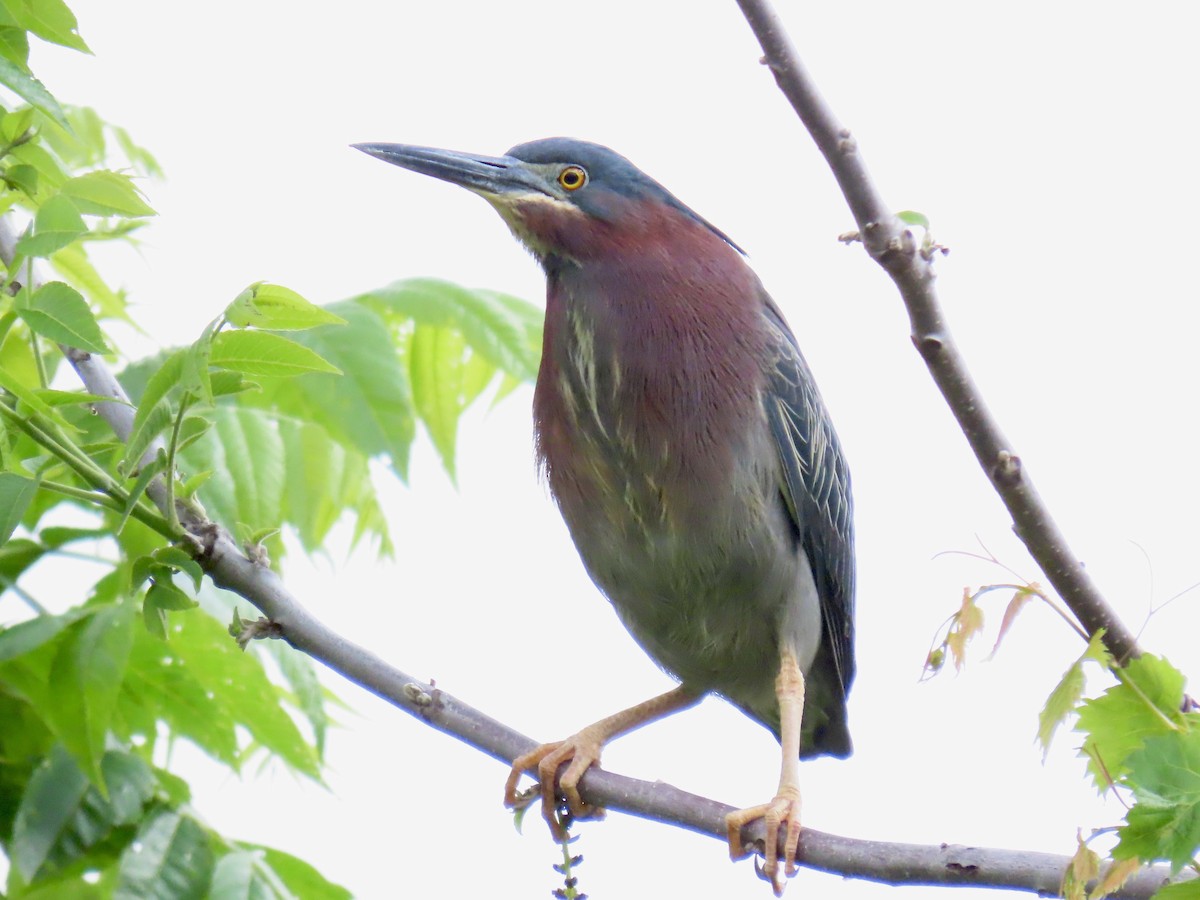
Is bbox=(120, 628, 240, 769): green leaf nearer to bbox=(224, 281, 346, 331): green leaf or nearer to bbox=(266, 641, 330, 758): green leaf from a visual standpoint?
bbox=(266, 641, 330, 758): green leaf

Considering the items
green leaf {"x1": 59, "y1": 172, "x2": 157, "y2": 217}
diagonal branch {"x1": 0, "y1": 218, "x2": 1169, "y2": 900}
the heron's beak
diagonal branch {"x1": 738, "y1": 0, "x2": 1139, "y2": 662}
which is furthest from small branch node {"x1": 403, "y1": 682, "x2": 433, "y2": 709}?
the heron's beak

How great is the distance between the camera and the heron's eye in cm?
352

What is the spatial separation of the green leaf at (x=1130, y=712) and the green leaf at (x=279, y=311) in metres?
1.31

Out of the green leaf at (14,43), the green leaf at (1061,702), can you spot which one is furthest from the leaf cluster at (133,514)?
the green leaf at (1061,702)

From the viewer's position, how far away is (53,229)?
6.80ft

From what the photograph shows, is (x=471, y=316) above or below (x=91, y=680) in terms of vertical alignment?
above

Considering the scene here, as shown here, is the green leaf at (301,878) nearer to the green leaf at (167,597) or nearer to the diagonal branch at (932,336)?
the green leaf at (167,597)

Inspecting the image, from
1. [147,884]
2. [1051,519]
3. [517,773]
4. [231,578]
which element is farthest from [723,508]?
Result: [147,884]

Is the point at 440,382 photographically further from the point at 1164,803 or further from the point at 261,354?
the point at 1164,803

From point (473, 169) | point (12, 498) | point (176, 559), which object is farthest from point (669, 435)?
point (12, 498)

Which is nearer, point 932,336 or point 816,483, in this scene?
point 932,336

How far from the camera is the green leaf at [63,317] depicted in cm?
203

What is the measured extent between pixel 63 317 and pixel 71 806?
0.93 metres

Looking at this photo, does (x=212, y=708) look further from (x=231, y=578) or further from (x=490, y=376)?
(x=490, y=376)
